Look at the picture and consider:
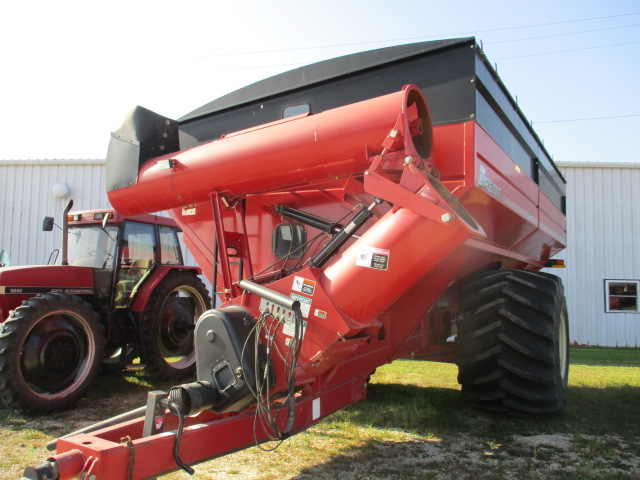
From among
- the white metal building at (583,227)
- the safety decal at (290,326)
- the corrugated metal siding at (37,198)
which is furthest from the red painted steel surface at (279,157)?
the corrugated metal siding at (37,198)

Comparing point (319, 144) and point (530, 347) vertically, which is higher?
point (319, 144)

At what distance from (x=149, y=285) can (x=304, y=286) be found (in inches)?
152

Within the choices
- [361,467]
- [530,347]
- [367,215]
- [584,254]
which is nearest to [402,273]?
[367,215]

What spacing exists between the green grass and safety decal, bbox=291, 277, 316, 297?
1.10m

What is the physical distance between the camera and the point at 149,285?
19.9 feet

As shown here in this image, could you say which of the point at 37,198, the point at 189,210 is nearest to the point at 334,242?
the point at 189,210

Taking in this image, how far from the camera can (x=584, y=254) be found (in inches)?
506

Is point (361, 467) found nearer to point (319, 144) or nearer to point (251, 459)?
point (251, 459)

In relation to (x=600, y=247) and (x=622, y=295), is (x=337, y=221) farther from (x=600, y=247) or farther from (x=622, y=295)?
(x=622, y=295)

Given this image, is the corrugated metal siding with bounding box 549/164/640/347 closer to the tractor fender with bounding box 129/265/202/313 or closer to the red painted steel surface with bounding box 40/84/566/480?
the red painted steel surface with bounding box 40/84/566/480

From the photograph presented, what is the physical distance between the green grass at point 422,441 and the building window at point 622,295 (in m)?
8.05

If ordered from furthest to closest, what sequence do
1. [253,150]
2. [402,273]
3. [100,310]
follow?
1. [100,310]
2. [253,150]
3. [402,273]

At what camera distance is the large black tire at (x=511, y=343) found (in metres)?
3.60

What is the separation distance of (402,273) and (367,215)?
0.44m
